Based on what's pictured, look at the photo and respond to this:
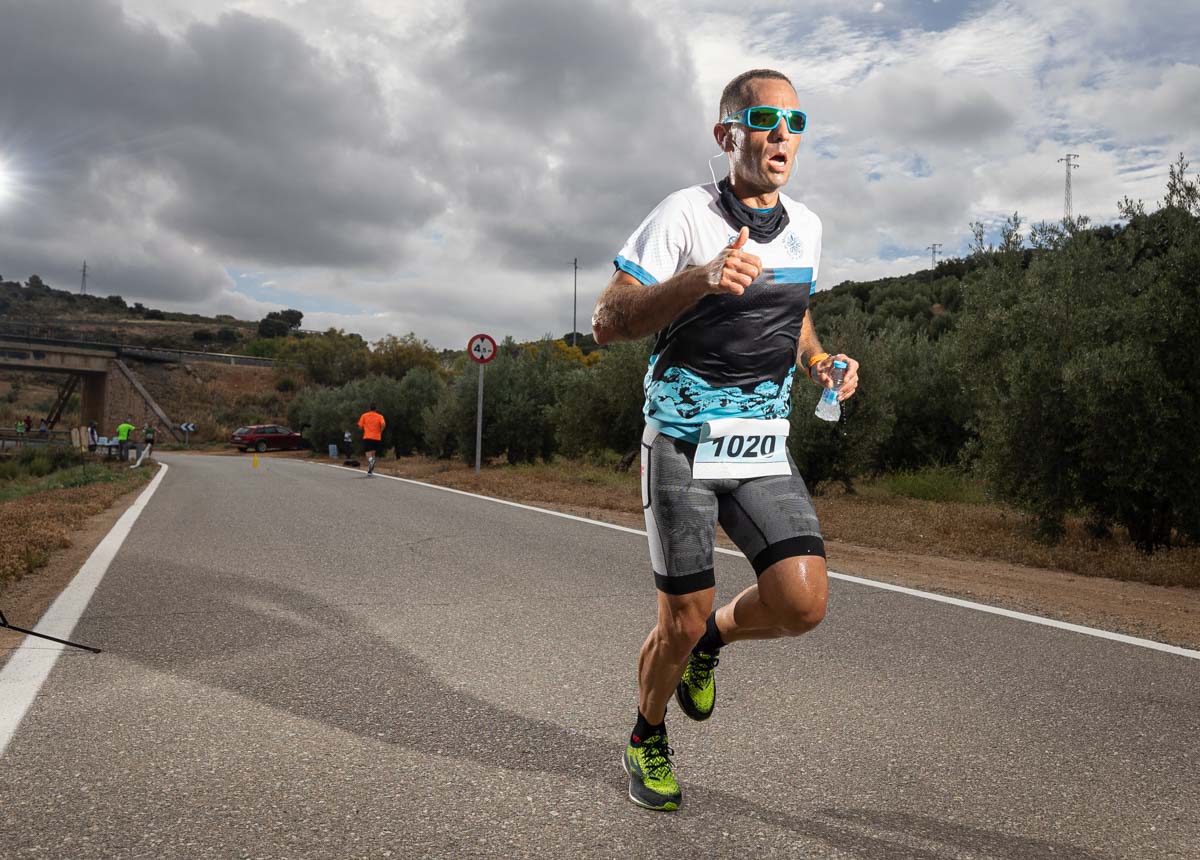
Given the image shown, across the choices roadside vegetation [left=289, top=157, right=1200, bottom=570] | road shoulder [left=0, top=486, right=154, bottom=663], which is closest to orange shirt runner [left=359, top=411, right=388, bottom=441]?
roadside vegetation [left=289, top=157, right=1200, bottom=570]

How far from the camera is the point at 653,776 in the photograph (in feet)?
10.5

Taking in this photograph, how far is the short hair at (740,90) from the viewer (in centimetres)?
318

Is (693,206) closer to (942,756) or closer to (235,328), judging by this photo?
(942,756)

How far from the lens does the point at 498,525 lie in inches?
468

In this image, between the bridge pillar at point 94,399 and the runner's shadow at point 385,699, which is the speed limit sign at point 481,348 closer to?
the runner's shadow at point 385,699

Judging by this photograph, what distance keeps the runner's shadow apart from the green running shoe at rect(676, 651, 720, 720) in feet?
0.92

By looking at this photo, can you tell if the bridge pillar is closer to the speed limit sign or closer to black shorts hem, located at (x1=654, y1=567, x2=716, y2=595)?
the speed limit sign

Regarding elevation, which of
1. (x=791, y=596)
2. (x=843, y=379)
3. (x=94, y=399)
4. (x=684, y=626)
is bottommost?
(x=684, y=626)

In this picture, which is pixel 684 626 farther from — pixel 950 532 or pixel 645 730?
pixel 950 532

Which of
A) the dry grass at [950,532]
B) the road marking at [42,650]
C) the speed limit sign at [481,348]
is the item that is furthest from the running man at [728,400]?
the speed limit sign at [481,348]

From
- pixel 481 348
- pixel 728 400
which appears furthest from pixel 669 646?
pixel 481 348

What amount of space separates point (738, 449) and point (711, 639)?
0.74 metres

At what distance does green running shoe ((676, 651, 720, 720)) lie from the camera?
3463mm

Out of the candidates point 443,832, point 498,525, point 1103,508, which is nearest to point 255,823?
point 443,832
